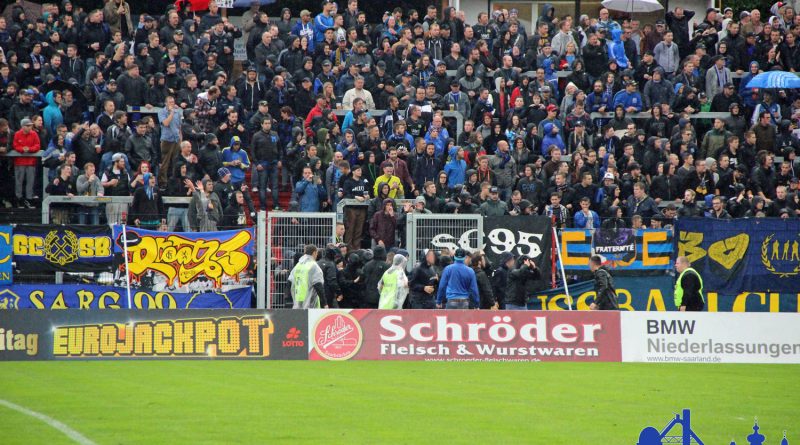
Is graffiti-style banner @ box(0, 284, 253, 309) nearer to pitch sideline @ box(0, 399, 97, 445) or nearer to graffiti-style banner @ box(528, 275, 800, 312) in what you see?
graffiti-style banner @ box(528, 275, 800, 312)

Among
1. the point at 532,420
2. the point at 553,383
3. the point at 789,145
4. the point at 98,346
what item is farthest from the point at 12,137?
the point at 789,145

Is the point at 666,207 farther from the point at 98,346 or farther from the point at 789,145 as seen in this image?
the point at 98,346

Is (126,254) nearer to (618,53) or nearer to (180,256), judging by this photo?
(180,256)

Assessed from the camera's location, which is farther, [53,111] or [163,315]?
[53,111]

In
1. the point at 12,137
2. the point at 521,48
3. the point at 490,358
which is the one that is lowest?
the point at 490,358

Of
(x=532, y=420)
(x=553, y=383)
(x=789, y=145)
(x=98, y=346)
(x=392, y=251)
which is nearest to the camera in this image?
(x=532, y=420)

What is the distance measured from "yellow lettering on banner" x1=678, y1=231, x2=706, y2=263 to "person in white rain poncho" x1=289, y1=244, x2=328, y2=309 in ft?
23.8

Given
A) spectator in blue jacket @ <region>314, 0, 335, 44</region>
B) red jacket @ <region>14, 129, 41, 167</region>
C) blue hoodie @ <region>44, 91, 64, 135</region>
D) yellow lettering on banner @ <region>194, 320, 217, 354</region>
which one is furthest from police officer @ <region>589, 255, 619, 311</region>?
blue hoodie @ <region>44, 91, 64, 135</region>

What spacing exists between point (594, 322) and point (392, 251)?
395 centimetres

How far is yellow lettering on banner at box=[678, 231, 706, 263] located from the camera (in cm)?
2309

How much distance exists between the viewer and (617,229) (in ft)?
75.6

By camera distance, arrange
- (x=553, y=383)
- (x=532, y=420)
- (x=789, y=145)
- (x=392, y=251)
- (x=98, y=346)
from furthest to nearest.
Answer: (x=789, y=145), (x=392, y=251), (x=98, y=346), (x=553, y=383), (x=532, y=420)

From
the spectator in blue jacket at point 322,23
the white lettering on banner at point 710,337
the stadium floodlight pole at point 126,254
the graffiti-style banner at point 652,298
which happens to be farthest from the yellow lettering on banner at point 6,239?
the white lettering on banner at point 710,337

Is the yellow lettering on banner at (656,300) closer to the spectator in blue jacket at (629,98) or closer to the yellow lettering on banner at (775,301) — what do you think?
→ the yellow lettering on banner at (775,301)
